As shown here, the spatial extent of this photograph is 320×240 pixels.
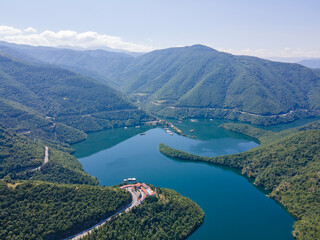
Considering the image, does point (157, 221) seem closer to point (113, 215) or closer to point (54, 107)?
point (113, 215)

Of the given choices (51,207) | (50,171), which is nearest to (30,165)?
(50,171)

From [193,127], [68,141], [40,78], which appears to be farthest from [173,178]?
[40,78]

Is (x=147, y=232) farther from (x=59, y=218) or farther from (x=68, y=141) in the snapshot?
(x=68, y=141)

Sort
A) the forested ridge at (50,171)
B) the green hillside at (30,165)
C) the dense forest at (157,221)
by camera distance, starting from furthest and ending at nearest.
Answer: the green hillside at (30,165) < the dense forest at (157,221) < the forested ridge at (50,171)

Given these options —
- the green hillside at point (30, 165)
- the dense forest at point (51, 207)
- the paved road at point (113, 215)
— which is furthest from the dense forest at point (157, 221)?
the green hillside at point (30, 165)

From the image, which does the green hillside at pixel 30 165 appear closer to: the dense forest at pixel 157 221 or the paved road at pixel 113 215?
the paved road at pixel 113 215

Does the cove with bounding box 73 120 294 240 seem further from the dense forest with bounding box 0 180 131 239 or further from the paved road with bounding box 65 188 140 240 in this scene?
the dense forest with bounding box 0 180 131 239

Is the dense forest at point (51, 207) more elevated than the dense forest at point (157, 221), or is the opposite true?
the dense forest at point (51, 207)
